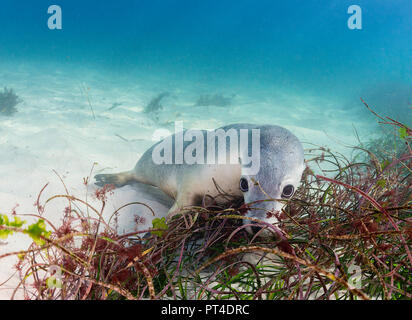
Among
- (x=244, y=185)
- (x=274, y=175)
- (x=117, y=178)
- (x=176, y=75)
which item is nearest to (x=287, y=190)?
(x=274, y=175)

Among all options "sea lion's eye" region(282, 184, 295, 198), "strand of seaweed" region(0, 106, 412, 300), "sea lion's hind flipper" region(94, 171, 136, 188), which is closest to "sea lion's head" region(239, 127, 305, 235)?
"sea lion's eye" region(282, 184, 295, 198)

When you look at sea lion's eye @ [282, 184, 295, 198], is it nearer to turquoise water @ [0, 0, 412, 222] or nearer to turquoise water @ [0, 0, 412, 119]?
turquoise water @ [0, 0, 412, 222]

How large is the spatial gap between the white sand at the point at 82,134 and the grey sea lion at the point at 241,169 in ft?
1.60

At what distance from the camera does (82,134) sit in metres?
5.68

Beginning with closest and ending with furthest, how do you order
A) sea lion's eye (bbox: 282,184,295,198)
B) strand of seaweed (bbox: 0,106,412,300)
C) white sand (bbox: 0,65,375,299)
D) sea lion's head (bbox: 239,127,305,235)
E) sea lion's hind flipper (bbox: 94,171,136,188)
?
strand of seaweed (bbox: 0,106,412,300) → sea lion's head (bbox: 239,127,305,235) → sea lion's eye (bbox: 282,184,295,198) → white sand (bbox: 0,65,375,299) → sea lion's hind flipper (bbox: 94,171,136,188)

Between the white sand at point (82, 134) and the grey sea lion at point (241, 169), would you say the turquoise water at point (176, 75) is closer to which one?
the white sand at point (82, 134)

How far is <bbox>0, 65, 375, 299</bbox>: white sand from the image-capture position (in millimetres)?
2799

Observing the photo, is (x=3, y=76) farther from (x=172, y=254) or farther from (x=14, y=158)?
(x=172, y=254)

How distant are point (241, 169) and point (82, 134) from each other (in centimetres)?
480

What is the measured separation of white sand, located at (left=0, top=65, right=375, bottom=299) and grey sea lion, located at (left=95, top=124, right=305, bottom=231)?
1.60ft

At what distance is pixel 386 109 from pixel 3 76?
21.0 metres

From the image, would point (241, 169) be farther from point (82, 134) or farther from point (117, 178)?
point (82, 134)

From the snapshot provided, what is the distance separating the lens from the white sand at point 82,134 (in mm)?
2799
